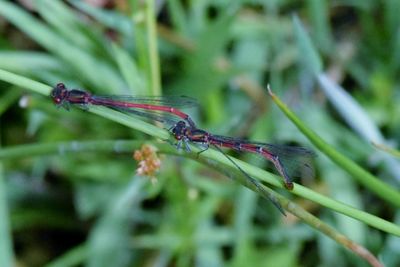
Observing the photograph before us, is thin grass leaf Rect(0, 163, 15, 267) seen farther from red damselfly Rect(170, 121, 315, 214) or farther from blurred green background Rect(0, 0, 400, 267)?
red damselfly Rect(170, 121, 315, 214)

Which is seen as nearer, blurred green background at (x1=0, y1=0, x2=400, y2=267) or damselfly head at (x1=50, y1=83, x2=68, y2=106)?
damselfly head at (x1=50, y1=83, x2=68, y2=106)

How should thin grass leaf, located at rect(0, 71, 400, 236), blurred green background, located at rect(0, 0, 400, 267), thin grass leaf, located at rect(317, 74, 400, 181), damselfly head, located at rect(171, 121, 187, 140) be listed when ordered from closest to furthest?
thin grass leaf, located at rect(0, 71, 400, 236)
damselfly head, located at rect(171, 121, 187, 140)
thin grass leaf, located at rect(317, 74, 400, 181)
blurred green background, located at rect(0, 0, 400, 267)

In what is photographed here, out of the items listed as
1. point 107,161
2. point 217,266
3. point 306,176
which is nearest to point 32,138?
point 107,161

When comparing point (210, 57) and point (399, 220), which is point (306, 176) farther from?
point (210, 57)

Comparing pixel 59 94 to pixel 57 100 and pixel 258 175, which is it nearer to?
pixel 57 100

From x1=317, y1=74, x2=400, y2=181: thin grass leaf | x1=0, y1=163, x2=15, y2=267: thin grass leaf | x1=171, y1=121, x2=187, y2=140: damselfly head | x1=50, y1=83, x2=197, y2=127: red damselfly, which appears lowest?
x1=171, y1=121, x2=187, y2=140: damselfly head

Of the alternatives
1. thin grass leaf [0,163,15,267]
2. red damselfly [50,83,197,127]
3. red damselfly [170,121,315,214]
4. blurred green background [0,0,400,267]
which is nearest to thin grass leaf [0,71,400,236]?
red damselfly [170,121,315,214]
